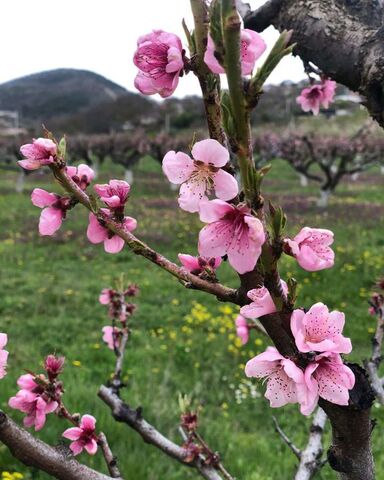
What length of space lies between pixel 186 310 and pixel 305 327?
24.4ft

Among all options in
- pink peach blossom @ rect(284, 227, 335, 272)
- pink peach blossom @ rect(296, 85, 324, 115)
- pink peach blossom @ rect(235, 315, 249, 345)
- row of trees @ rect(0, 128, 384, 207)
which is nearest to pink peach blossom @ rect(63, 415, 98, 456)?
pink peach blossom @ rect(284, 227, 335, 272)

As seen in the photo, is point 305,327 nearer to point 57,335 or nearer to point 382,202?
point 57,335

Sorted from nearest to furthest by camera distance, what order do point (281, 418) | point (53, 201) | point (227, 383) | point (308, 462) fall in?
point (53, 201) → point (308, 462) → point (281, 418) → point (227, 383)

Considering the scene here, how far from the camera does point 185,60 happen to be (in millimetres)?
909

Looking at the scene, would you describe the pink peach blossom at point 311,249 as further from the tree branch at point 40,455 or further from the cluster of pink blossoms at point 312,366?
the tree branch at point 40,455

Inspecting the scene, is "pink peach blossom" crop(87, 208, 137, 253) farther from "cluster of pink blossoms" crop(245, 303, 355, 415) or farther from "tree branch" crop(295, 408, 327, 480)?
"tree branch" crop(295, 408, 327, 480)

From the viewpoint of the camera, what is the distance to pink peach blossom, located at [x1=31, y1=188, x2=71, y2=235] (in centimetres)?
115

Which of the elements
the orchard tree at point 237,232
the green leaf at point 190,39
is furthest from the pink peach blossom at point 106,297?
the green leaf at point 190,39

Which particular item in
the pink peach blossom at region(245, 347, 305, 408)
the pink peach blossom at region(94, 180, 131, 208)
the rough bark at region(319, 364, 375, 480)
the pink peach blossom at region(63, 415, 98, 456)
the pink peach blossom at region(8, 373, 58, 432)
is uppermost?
the pink peach blossom at region(94, 180, 131, 208)

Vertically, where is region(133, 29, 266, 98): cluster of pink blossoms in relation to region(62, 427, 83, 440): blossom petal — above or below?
above

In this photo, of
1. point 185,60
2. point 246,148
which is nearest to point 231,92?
point 246,148

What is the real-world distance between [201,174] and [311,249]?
0.22 metres

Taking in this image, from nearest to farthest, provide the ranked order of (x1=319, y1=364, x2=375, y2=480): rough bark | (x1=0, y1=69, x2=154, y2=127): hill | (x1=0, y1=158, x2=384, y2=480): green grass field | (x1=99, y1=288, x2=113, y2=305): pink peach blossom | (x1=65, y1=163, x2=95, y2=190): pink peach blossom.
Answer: (x1=319, y1=364, x2=375, y2=480): rough bark, (x1=65, y1=163, x2=95, y2=190): pink peach blossom, (x1=99, y1=288, x2=113, y2=305): pink peach blossom, (x1=0, y1=158, x2=384, y2=480): green grass field, (x1=0, y1=69, x2=154, y2=127): hill

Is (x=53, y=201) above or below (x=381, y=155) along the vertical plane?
above
